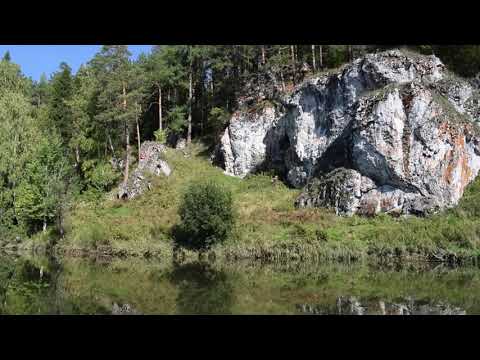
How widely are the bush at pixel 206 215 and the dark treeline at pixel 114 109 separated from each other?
45.0 ft

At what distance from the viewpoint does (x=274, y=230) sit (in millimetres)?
36500

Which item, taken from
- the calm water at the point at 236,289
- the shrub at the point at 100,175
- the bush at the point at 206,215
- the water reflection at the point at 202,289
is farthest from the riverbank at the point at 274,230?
the water reflection at the point at 202,289

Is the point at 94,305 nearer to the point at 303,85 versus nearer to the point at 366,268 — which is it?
the point at 366,268

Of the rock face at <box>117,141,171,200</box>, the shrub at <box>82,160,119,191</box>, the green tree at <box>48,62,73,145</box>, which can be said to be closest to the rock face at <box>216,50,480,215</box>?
the rock face at <box>117,141,171,200</box>

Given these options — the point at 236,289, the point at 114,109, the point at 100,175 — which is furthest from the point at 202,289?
the point at 100,175

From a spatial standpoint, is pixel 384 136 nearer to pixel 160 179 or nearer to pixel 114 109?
pixel 160 179

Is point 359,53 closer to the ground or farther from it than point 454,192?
farther from it

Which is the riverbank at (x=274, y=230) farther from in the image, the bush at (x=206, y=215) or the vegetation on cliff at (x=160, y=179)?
the bush at (x=206, y=215)

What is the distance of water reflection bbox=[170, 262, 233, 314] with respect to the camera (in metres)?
16.7

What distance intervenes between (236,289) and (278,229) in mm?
15871

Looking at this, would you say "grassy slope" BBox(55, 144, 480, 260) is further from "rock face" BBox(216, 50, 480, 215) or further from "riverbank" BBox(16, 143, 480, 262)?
"rock face" BBox(216, 50, 480, 215)
